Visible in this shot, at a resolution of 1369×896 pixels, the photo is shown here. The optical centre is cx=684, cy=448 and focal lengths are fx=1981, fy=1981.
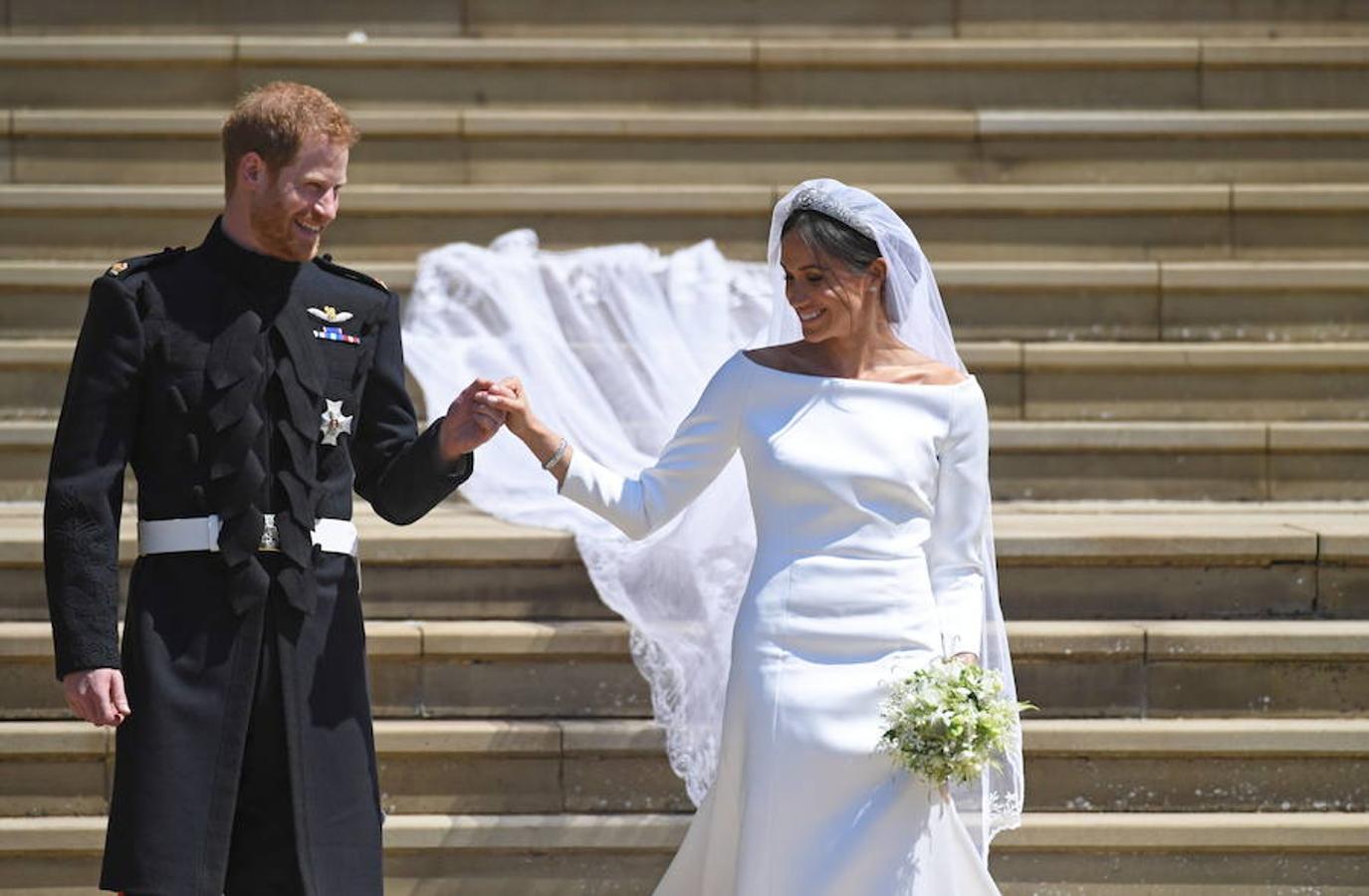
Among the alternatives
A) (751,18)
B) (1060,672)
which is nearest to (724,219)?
(751,18)

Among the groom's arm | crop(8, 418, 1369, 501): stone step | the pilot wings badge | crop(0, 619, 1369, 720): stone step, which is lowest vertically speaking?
crop(0, 619, 1369, 720): stone step

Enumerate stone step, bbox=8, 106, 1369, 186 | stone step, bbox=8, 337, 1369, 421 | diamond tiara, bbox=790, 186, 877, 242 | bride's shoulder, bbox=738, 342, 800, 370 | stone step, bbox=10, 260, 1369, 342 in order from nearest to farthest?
diamond tiara, bbox=790, 186, 877, 242 < bride's shoulder, bbox=738, 342, 800, 370 < stone step, bbox=8, 337, 1369, 421 < stone step, bbox=10, 260, 1369, 342 < stone step, bbox=8, 106, 1369, 186

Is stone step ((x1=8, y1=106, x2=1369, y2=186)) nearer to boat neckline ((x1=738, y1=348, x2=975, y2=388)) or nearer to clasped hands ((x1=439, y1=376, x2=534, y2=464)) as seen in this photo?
boat neckline ((x1=738, y1=348, x2=975, y2=388))

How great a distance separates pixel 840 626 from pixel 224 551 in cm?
126

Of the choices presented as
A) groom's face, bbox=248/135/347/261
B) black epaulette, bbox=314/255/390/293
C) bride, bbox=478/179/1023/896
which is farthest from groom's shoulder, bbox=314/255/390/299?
bride, bbox=478/179/1023/896

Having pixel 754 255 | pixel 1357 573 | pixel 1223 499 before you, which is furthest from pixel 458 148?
pixel 1357 573

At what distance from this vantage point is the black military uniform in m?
3.70

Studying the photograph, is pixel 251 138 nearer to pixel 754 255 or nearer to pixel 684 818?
pixel 684 818

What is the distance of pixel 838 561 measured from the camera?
4.13 meters

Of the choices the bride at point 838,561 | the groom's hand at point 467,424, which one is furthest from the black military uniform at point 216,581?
the bride at point 838,561

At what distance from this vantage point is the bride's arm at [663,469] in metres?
4.32

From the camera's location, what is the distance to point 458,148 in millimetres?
8078

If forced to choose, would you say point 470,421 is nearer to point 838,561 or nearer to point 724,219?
point 838,561

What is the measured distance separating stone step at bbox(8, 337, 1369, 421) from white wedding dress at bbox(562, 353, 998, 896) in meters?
3.02
